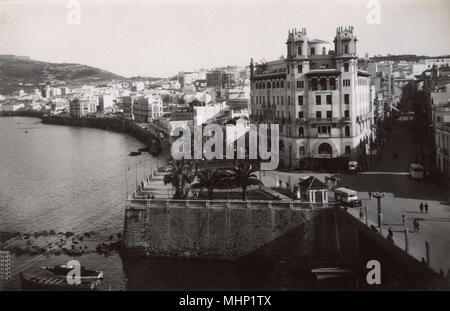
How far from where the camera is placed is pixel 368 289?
84.4 feet

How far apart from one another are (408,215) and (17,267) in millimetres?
22246

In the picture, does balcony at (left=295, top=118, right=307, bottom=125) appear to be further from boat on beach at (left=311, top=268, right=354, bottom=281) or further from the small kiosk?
boat on beach at (left=311, top=268, right=354, bottom=281)

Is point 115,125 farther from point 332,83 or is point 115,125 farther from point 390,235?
point 390,235

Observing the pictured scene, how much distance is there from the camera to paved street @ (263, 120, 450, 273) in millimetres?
26438

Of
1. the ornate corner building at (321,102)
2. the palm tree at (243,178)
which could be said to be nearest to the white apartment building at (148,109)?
the ornate corner building at (321,102)

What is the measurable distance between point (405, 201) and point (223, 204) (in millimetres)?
10891

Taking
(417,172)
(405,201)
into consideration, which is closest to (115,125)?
(417,172)

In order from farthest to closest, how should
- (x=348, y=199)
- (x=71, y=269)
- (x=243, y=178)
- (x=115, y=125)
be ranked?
(x=115, y=125)
(x=243, y=178)
(x=348, y=199)
(x=71, y=269)

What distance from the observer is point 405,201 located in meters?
33.6

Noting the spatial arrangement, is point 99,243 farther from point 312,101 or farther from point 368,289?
point 312,101

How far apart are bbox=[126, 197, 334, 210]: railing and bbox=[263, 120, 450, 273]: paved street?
3.09m

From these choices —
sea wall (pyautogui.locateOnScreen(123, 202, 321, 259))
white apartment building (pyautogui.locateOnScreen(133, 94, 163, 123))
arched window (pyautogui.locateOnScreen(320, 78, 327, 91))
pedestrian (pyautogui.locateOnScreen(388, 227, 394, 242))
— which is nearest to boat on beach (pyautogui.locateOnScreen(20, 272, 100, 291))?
sea wall (pyautogui.locateOnScreen(123, 202, 321, 259))

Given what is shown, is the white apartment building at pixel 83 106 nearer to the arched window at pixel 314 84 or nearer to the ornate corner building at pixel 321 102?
the ornate corner building at pixel 321 102
